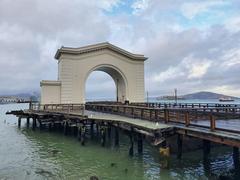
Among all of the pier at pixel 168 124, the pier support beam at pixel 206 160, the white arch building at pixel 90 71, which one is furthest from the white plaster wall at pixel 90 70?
the pier support beam at pixel 206 160

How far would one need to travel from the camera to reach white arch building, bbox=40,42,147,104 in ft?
98.3

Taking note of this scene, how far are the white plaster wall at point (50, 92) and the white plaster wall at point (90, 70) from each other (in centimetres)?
65

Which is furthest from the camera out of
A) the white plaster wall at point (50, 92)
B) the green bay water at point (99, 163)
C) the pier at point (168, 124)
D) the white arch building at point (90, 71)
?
the white arch building at point (90, 71)

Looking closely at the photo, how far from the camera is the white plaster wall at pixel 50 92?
96.0ft

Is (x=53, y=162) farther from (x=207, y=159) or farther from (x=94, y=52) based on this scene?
(x=94, y=52)

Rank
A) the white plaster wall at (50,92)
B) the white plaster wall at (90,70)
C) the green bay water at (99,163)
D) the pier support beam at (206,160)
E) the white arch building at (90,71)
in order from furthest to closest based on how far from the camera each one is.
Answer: the white plaster wall at (90,70) < the white arch building at (90,71) < the white plaster wall at (50,92) < the pier support beam at (206,160) < the green bay water at (99,163)

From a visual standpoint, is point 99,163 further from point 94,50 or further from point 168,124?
point 94,50

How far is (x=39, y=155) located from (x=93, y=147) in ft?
12.5

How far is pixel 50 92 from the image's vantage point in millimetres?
29641

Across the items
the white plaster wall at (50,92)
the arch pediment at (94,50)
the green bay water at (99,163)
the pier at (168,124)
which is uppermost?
the arch pediment at (94,50)

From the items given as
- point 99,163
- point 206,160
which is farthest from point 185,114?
point 99,163

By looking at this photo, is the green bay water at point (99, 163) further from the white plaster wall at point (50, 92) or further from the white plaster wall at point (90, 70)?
the white plaster wall at point (90, 70)

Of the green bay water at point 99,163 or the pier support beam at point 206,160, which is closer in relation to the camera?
the green bay water at point 99,163

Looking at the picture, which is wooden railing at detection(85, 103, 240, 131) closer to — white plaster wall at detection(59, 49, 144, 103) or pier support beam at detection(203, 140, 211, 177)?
pier support beam at detection(203, 140, 211, 177)
